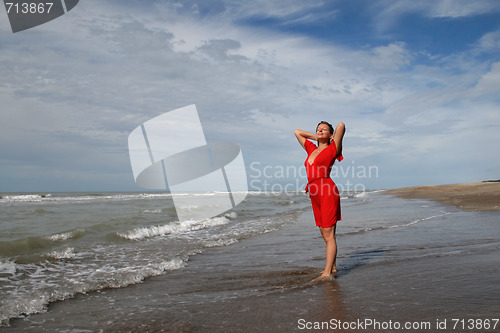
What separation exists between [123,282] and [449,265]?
161 inches

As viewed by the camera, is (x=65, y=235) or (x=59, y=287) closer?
(x=59, y=287)

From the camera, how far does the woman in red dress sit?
4160 millimetres

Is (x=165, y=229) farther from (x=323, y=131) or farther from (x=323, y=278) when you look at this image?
(x=323, y=131)

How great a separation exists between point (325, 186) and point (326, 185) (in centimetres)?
2

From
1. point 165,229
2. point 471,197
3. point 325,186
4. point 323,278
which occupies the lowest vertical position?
point 471,197

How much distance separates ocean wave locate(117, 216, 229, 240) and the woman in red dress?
6.26m

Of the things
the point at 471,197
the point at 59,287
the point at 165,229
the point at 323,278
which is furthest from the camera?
the point at 471,197

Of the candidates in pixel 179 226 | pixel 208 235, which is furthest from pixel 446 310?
pixel 179 226

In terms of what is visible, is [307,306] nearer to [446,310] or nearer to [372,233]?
[446,310]

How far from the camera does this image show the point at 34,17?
18.7 ft

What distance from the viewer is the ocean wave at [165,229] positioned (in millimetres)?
9328

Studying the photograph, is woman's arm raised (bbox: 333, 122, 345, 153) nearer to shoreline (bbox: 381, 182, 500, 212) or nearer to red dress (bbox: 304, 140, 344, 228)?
red dress (bbox: 304, 140, 344, 228)

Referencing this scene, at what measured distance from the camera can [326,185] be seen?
4.16 metres

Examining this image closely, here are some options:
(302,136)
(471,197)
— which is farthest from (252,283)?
(471,197)
